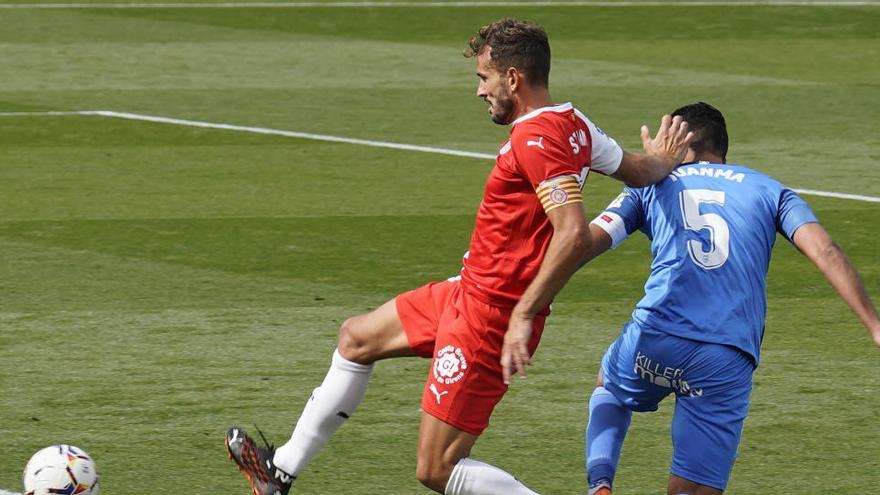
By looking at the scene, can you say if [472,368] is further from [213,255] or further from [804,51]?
[804,51]

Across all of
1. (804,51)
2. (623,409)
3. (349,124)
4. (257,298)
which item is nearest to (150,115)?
(349,124)

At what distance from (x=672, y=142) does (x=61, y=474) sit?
2.47 metres

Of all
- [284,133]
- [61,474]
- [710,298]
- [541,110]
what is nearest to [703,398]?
[710,298]

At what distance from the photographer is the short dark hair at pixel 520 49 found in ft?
19.1

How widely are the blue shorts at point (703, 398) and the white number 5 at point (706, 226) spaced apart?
0.92ft

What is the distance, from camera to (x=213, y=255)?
11312 mm

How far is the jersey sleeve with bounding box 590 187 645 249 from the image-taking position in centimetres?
607

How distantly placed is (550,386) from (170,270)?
11.0ft

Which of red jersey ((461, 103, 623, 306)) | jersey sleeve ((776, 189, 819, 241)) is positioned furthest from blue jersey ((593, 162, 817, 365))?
red jersey ((461, 103, 623, 306))

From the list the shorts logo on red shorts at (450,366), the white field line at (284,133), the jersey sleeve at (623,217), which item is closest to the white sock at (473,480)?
the shorts logo on red shorts at (450,366)

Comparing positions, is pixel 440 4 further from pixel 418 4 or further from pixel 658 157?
pixel 658 157

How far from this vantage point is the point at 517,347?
18.3ft

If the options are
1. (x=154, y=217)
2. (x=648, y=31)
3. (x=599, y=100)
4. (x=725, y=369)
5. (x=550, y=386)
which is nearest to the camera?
(x=725, y=369)

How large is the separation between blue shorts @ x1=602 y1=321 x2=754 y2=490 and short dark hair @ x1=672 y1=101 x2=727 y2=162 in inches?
27.3
